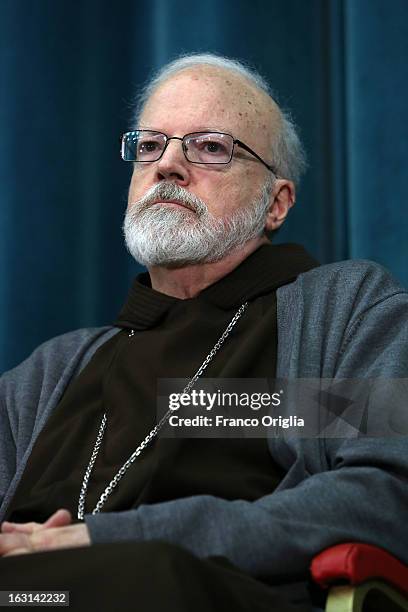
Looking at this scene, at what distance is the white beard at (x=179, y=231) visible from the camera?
7.22 feet

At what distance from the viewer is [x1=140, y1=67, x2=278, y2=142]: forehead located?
7.60ft

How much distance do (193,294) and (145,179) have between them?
29cm

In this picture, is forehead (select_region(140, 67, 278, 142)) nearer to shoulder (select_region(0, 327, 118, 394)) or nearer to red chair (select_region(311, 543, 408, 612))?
shoulder (select_region(0, 327, 118, 394))

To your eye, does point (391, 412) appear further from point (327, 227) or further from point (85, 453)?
point (327, 227)

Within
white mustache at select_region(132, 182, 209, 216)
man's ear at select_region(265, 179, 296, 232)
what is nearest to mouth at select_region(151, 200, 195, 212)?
white mustache at select_region(132, 182, 209, 216)

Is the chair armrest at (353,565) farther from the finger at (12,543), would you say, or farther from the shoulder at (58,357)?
the shoulder at (58,357)

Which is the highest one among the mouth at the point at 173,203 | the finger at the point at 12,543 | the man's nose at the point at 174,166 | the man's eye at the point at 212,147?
the man's eye at the point at 212,147

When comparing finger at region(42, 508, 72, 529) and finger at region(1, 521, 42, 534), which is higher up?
finger at region(42, 508, 72, 529)

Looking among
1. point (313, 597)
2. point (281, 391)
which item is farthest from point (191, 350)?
point (313, 597)

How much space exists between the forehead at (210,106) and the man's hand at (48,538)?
1067 millimetres

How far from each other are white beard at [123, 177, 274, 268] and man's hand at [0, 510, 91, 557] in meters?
0.80

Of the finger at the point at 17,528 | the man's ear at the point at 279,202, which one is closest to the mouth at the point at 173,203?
the man's ear at the point at 279,202

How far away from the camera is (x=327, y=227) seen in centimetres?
276

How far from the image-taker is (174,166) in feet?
7.32
